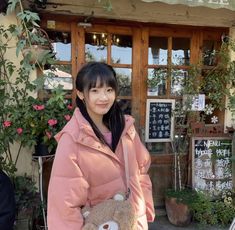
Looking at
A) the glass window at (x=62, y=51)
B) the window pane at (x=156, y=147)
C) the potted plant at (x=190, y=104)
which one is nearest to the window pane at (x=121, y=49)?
the glass window at (x=62, y=51)

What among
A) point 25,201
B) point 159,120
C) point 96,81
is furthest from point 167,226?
point 96,81

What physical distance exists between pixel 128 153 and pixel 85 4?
7.64ft

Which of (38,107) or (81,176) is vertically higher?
(38,107)

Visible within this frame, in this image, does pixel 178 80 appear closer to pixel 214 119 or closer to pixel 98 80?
pixel 214 119

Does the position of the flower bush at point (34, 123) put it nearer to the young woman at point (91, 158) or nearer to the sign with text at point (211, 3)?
the young woman at point (91, 158)

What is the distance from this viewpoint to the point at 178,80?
159 inches

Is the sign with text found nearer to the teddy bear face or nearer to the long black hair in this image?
the long black hair

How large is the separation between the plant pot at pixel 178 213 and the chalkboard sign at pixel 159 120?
85cm

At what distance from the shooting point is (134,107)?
13.1ft

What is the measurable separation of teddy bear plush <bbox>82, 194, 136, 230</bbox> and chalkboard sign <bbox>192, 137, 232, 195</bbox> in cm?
264

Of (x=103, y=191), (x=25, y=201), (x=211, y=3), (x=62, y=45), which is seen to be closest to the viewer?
(x=103, y=191)

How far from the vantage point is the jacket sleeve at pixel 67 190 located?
1538 mm

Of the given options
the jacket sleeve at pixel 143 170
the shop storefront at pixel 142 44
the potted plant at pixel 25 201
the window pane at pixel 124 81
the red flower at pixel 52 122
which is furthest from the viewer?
the window pane at pixel 124 81

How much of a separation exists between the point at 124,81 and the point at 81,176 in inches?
99.0
